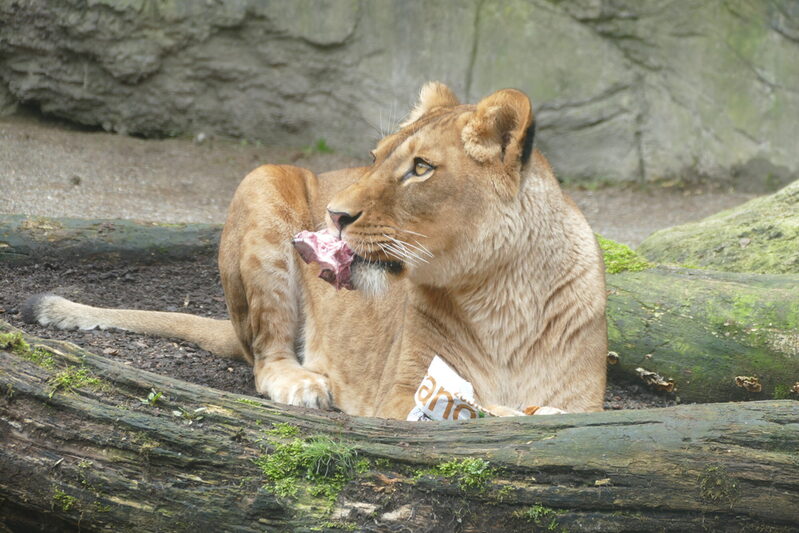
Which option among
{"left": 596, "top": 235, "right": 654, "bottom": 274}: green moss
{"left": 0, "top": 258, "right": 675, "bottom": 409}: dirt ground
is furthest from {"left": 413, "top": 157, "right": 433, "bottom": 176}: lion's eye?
{"left": 596, "top": 235, "right": 654, "bottom": 274}: green moss

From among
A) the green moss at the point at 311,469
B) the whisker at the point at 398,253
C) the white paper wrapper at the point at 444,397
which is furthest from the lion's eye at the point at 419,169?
the green moss at the point at 311,469

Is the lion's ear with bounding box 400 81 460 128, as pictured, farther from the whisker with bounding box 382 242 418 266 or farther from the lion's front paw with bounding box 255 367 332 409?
the lion's front paw with bounding box 255 367 332 409

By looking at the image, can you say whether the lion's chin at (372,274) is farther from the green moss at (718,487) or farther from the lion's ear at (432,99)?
the green moss at (718,487)

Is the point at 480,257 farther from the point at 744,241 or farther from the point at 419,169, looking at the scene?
the point at 744,241

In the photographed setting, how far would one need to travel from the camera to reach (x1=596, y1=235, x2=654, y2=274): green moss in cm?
588

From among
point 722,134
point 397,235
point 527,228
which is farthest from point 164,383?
point 722,134

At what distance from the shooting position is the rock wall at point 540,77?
36.6ft

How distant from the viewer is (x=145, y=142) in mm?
11016

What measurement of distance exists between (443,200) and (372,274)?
1.32 feet

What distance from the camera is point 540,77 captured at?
37.2ft

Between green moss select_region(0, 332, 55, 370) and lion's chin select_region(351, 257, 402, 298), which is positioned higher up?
lion's chin select_region(351, 257, 402, 298)

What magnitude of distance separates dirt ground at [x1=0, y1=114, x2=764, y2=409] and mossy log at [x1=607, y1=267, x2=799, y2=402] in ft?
0.76

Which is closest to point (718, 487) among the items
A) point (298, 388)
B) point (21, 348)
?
point (21, 348)

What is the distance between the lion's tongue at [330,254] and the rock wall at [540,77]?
24.6 feet
